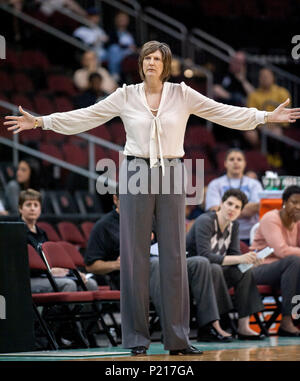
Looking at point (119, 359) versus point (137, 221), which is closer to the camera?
point (119, 359)

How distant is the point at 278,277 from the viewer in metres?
7.96

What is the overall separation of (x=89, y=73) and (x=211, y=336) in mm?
6263

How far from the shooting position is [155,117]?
17.9ft

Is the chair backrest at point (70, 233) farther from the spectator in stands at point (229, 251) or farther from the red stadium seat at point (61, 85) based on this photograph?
the red stadium seat at point (61, 85)

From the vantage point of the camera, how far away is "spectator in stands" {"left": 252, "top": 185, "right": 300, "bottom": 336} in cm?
779

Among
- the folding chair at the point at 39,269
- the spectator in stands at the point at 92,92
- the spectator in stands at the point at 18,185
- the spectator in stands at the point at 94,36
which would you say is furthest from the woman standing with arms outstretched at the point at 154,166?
the spectator in stands at the point at 94,36

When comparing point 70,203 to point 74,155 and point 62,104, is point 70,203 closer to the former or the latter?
point 74,155

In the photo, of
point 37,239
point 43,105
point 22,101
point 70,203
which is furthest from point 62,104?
point 37,239

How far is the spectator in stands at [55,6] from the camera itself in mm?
14148

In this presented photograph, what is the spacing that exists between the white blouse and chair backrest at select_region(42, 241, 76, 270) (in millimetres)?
1928

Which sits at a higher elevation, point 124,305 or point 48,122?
point 48,122
